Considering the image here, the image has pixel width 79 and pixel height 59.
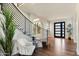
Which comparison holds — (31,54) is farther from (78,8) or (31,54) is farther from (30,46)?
(78,8)

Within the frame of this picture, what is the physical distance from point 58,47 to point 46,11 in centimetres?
88

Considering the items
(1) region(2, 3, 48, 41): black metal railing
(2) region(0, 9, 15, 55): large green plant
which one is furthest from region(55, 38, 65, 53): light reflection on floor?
(2) region(0, 9, 15, 55): large green plant

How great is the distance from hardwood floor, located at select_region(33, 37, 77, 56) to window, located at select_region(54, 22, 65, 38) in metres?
0.10

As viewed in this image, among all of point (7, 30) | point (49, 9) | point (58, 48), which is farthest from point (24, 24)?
point (58, 48)

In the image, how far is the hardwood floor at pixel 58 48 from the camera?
2494 millimetres

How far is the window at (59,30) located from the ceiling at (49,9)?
19 centimetres

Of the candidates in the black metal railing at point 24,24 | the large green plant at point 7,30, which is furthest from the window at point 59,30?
the large green plant at point 7,30

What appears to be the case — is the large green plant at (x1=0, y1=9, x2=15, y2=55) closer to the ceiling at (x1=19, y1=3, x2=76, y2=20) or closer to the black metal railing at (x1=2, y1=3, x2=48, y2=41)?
the black metal railing at (x1=2, y1=3, x2=48, y2=41)

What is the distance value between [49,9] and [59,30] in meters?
0.58

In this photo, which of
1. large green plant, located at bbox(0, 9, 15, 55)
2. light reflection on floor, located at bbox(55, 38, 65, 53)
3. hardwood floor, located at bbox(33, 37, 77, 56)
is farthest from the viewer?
light reflection on floor, located at bbox(55, 38, 65, 53)

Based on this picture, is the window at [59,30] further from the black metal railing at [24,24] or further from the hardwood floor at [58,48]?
the black metal railing at [24,24]

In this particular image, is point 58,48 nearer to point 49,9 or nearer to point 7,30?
point 49,9

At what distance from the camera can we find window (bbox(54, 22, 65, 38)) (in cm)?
266

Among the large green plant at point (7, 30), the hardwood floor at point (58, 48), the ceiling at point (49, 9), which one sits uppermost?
the ceiling at point (49, 9)
